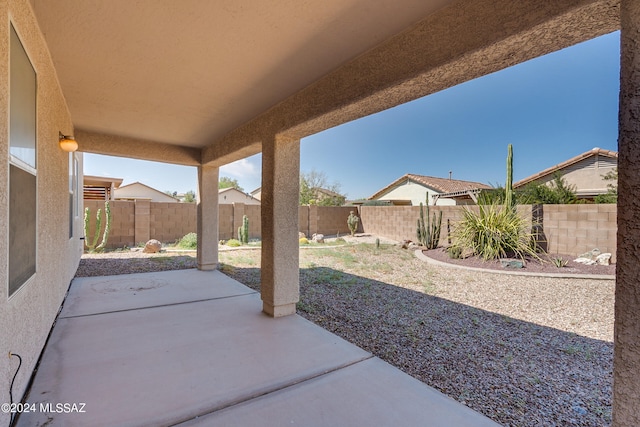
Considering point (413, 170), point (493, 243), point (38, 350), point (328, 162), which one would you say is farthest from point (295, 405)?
point (328, 162)

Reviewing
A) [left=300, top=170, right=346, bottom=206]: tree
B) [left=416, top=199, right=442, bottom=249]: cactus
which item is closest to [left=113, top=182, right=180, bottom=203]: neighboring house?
[left=300, top=170, right=346, bottom=206]: tree

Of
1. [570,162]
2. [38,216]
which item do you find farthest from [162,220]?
[570,162]

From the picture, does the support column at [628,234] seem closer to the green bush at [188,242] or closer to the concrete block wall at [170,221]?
the green bush at [188,242]

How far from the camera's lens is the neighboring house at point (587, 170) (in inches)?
650

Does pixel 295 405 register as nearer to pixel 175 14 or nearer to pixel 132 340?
pixel 132 340

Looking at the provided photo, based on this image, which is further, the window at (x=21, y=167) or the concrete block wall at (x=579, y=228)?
the concrete block wall at (x=579, y=228)

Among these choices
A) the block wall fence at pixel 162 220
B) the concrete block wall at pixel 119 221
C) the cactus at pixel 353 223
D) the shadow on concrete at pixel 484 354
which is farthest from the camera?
the cactus at pixel 353 223

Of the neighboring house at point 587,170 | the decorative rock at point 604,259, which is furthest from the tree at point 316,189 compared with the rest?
the decorative rock at point 604,259

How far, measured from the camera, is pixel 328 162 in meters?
33.2

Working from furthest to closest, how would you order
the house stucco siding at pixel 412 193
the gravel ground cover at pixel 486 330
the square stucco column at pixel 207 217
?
the house stucco siding at pixel 412 193, the square stucco column at pixel 207 217, the gravel ground cover at pixel 486 330

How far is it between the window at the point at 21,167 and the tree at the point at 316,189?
26398 mm

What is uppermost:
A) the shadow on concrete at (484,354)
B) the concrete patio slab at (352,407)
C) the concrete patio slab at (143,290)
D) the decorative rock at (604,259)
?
the decorative rock at (604,259)

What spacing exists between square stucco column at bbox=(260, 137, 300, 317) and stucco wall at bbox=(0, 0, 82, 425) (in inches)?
101

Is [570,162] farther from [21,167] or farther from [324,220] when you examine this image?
[21,167]
